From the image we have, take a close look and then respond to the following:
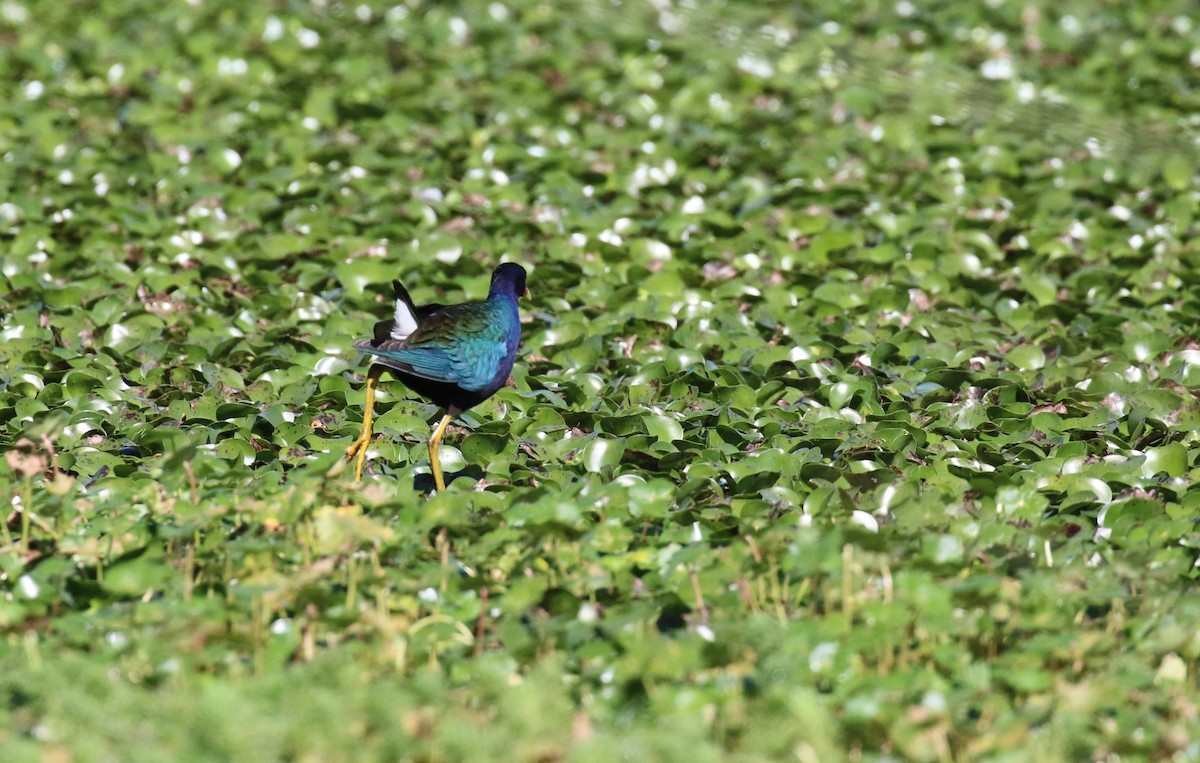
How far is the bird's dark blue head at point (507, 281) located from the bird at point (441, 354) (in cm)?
27

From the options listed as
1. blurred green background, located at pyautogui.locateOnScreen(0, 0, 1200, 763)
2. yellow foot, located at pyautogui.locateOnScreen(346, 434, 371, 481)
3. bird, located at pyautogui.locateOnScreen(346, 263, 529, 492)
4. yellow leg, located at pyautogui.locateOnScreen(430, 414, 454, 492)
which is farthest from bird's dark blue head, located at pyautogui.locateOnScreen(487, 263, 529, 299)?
yellow foot, located at pyautogui.locateOnScreen(346, 434, 371, 481)

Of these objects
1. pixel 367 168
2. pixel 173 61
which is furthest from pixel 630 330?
pixel 173 61

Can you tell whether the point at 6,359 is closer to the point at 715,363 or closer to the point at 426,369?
the point at 426,369

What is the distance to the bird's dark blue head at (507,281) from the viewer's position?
6051mm

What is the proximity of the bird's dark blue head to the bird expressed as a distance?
10.7 inches

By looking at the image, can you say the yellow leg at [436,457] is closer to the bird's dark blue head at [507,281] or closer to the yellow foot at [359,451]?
the yellow foot at [359,451]

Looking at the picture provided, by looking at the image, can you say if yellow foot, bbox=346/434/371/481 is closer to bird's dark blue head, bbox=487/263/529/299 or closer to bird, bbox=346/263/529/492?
bird, bbox=346/263/529/492

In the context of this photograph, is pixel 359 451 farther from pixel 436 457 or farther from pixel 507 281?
pixel 507 281

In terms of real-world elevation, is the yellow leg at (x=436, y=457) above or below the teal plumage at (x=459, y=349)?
below

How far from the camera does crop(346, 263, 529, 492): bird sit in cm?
535

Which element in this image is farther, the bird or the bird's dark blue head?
the bird's dark blue head

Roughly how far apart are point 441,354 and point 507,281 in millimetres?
779

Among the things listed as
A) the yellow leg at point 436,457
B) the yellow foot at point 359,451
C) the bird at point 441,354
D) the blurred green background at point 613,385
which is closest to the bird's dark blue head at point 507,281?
the bird at point 441,354

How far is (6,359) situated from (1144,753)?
16.0ft
